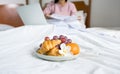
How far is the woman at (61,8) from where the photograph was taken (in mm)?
2984

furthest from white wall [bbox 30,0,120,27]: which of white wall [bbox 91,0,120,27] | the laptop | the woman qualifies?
the laptop

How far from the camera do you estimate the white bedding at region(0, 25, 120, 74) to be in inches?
42.2

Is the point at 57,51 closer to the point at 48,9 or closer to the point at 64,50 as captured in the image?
the point at 64,50

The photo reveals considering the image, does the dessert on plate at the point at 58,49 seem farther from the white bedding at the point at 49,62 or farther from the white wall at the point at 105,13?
the white wall at the point at 105,13

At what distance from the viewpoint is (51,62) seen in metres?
1.20

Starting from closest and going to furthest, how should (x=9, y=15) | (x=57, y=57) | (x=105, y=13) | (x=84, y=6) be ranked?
(x=57, y=57) → (x=9, y=15) → (x=84, y=6) → (x=105, y=13)

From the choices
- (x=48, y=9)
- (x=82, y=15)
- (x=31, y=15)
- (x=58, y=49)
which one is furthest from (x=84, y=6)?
(x=58, y=49)

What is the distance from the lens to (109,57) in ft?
4.24

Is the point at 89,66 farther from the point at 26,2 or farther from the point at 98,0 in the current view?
the point at 98,0

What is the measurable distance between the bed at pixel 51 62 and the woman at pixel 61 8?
3.89 feet

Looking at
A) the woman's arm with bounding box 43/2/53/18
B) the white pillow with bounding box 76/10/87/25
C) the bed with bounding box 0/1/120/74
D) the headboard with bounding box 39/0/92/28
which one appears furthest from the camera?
the headboard with bounding box 39/0/92/28

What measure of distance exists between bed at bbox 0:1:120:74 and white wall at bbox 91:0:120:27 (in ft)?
5.69

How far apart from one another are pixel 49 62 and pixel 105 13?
8.08ft

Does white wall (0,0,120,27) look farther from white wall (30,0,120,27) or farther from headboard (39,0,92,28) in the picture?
headboard (39,0,92,28)
